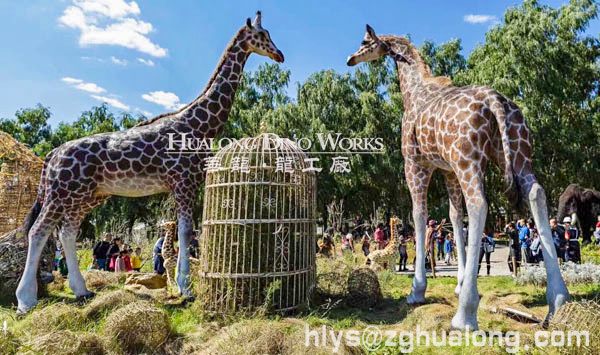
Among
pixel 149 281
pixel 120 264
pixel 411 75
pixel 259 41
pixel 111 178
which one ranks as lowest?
pixel 149 281

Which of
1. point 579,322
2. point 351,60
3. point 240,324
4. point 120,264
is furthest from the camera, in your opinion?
point 120,264

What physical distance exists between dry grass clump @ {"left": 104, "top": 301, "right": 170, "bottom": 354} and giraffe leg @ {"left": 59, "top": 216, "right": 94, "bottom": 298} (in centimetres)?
288

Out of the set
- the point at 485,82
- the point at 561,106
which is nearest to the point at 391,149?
the point at 485,82

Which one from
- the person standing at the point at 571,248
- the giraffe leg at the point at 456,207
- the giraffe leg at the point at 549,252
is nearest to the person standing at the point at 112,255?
the giraffe leg at the point at 456,207

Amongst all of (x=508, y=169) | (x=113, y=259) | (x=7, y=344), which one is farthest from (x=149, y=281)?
(x=508, y=169)

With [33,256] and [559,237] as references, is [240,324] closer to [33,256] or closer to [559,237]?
[33,256]

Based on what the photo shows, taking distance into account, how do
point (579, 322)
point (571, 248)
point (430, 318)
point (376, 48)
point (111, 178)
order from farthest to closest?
point (571, 248) < point (376, 48) < point (111, 178) < point (430, 318) < point (579, 322)

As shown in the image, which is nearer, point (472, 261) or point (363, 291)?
point (472, 261)

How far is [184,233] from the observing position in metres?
7.19

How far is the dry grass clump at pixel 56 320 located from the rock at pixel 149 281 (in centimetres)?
261

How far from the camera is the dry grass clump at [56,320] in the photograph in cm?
525

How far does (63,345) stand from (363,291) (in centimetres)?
431

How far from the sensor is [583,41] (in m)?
17.4

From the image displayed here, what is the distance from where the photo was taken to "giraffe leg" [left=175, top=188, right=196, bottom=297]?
7.14 meters
